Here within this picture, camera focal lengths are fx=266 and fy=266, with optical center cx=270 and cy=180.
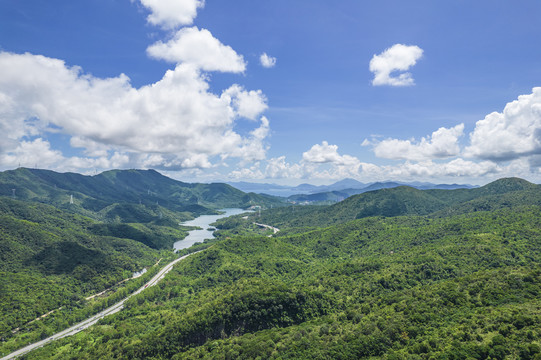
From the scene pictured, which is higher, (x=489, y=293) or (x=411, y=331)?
(x=489, y=293)

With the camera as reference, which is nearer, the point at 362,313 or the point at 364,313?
the point at 362,313

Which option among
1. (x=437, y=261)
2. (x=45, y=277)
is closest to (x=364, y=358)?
(x=437, y=261)

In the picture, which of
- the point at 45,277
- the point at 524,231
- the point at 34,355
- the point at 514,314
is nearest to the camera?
the point at 514,314

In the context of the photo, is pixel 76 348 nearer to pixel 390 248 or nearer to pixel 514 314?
pixel 514 314

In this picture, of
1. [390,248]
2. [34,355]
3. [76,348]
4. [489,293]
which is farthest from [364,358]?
[390,248]

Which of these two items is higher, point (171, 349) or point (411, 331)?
point (411, 331)

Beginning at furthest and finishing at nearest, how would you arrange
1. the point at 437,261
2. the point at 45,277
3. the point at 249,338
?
the point at 45,277, the point at 437,261, the point at 249,338

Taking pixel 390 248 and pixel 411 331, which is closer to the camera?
pixel 411 331

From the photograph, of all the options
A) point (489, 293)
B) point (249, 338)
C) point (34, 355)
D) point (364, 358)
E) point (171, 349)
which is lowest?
point (34, 355)

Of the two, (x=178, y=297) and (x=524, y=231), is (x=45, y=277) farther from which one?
(x=524, y=231)
